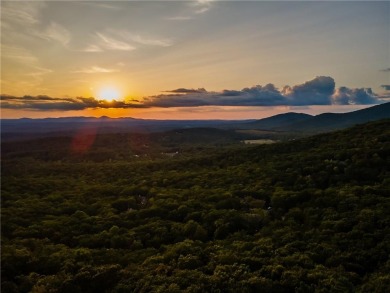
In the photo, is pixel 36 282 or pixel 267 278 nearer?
pixel 267 278

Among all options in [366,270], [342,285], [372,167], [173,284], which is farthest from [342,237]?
→ [372,167]

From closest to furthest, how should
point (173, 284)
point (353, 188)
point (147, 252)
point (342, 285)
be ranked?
1. point (342, 285)
2. point (173, 284)
3. point (147, 252)
4. point (353, 188)

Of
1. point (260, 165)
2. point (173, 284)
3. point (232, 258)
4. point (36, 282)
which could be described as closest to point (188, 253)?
point (232, 258)

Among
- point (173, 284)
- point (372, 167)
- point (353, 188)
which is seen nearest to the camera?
point (173, 284)

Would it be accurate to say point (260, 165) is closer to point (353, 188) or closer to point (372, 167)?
point (372, 167)

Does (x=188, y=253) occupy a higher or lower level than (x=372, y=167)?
lower

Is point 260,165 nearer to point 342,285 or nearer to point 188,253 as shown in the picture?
point 188,253

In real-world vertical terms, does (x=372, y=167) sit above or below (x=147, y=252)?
above
